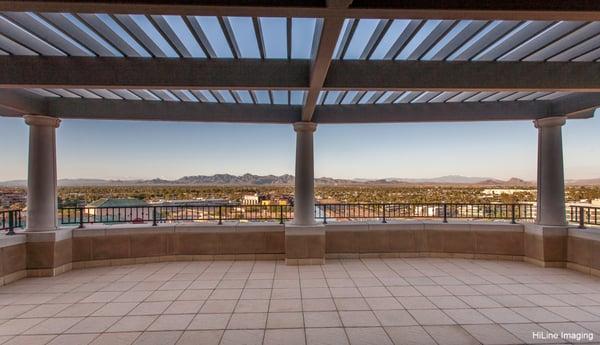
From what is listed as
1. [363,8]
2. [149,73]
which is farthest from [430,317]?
[149,73]

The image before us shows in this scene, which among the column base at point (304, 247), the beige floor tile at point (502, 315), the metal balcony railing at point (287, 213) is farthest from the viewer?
the metal balcony railing at point (287, 213)

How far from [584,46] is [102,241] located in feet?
30.3

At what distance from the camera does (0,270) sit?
525cm

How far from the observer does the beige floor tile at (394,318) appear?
3.68m

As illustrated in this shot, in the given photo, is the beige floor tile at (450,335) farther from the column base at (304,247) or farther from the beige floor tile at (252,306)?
the column base at (304,247)

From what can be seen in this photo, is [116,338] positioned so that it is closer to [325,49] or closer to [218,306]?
[218,306]

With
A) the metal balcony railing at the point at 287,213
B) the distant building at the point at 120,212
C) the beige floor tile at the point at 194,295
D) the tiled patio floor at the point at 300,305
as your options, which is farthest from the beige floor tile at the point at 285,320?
the distant building at the point at 120,212

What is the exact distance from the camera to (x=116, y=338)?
335 centimetres

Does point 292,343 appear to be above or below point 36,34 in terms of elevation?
below

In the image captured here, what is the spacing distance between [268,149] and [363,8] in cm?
1866

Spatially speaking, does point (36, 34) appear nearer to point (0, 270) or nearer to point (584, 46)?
point (0, 270)

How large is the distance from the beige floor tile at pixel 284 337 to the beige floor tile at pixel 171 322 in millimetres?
1072

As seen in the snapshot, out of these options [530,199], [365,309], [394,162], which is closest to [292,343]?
[365,309]

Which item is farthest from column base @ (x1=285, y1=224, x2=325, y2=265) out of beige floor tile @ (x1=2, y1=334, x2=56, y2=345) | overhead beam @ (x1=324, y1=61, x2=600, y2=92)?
beige floor tile @ (x1=2, y1=334, x2=56, y2=345)
